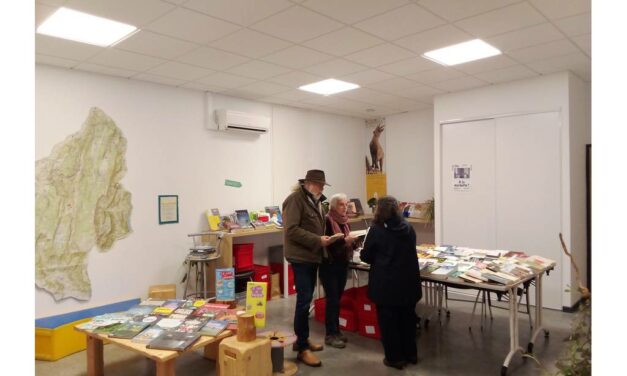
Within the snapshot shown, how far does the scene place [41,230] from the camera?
4012 millimetres

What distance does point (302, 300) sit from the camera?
354cm

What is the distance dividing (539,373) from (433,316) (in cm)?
152

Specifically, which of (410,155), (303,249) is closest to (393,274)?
(303,249)

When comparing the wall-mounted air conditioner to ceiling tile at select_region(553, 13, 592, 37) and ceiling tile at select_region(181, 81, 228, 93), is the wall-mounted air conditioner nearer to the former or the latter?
ceiling tile at select_region(181, 81, 228, 93)

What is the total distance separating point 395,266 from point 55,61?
3.75 metres

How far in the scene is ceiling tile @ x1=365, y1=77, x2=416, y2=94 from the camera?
5025mm

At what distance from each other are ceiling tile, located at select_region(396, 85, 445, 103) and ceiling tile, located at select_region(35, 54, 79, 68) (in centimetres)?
390

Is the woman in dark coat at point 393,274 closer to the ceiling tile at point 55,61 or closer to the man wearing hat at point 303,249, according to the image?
the man wearing hat at point 303,249

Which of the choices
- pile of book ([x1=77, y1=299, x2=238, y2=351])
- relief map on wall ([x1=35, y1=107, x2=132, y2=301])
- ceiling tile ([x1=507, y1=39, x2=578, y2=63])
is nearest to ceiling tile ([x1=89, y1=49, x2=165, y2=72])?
relief map on wall ([x1=35, y1=107, x2=132, y2=301])

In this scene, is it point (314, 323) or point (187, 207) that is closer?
point (314, 323)

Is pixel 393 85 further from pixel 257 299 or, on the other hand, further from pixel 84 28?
pixel 84 28
